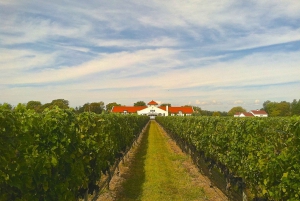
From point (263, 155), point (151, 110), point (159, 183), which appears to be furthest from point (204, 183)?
point (151, 110)

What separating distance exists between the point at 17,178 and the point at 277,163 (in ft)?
16.1

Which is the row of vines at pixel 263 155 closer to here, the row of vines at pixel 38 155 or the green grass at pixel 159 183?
the green grass at pixel 159 183

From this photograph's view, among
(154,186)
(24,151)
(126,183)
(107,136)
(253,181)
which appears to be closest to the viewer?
(24,151)

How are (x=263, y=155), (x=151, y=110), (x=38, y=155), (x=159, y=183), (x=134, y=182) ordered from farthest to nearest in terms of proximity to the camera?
(x=151, y=110) → (x=134, y=182) → (x=159, y=183) → (x=263, y=155) → (x=38, y=155)

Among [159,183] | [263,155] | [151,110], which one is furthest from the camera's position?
[151,110]

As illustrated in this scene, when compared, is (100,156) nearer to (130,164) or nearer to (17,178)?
(17,178)

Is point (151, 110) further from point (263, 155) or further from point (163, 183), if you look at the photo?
point (263, 155)

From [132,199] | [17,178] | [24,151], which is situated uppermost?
[24,151]

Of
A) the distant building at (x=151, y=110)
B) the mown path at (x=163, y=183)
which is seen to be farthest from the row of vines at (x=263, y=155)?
the distant building at (x=151, y=110)

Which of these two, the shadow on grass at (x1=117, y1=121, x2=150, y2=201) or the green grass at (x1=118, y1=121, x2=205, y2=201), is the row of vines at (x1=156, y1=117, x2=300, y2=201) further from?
the shadow on grass at (x1=117, y1=121, x2=150, y2=201)

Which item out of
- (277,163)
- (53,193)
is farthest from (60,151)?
(277,163)

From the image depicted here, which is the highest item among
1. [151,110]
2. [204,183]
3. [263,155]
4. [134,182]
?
[151,110]

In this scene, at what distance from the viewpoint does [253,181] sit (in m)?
6.98

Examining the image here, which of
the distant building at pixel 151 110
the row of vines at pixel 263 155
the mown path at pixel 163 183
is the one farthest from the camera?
the distant building at pixel 151 110
